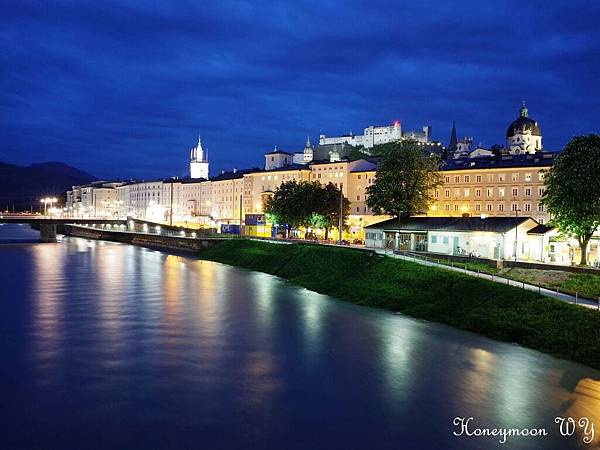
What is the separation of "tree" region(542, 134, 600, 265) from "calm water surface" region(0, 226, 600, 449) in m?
19.9

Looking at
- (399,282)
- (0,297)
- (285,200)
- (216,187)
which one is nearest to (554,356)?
(399,282)

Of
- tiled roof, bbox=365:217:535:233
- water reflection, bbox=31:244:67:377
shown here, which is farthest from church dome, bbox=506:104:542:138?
water reflection, bbox=31:244:67:377

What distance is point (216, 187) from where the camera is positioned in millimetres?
162750

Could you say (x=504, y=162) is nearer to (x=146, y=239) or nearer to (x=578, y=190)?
(x=578, y=190)

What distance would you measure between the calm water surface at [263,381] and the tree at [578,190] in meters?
19.9

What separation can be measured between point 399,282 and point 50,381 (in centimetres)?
2687

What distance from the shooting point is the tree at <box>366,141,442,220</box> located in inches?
2638

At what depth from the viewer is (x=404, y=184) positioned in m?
67.9

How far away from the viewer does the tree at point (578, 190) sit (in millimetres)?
42906

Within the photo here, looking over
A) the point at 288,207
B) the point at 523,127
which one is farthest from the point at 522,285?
the point at 523,127

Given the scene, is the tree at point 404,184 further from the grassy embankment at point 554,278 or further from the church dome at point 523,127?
the church dome at point 523,127

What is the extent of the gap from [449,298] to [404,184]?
34267 mm

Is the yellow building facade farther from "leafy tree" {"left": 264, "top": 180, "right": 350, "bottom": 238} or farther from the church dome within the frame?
the church dome

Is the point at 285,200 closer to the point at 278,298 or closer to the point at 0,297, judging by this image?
the point at 278,298
